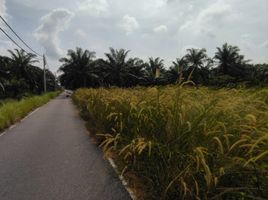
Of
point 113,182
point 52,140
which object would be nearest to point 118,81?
point 52,140

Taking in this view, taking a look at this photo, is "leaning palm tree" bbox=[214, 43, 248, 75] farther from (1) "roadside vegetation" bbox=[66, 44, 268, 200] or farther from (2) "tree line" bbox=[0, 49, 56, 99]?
(1) "roadside vegetation" bbox=[66, 44, 268, 200]

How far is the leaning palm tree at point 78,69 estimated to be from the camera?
63206 millimetres

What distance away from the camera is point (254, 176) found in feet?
13.0

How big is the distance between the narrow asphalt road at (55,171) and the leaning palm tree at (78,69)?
5162 centimetres

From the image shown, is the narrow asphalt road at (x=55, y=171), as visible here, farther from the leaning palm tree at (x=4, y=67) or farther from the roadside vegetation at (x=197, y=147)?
the leaning palm tree at (x=4, y=67)

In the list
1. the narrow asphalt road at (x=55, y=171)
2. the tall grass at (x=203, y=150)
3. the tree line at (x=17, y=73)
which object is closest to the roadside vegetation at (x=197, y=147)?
the tall grass at (x=203, y=150)

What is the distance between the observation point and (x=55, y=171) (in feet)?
24.2

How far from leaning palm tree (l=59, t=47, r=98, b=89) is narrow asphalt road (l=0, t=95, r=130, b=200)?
51622mm

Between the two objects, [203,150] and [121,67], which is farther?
[121,67]

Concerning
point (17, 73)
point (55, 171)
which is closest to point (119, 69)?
point (17, 73)

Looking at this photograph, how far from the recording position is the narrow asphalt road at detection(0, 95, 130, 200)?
5.86 meters

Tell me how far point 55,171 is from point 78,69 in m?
57.2

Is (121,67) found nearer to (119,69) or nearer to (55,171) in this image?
(119,69)

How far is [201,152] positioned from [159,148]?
1.08m
